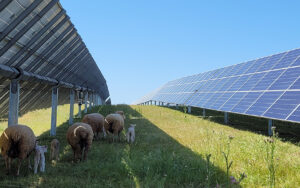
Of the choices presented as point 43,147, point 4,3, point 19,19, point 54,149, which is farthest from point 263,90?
point 4,3

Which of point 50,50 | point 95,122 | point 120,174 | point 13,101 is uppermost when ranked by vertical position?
point 50,50

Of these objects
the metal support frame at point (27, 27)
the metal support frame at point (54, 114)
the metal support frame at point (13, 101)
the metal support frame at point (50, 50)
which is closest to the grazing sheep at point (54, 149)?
the metal support frame at point (13, 101)

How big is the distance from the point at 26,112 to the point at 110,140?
13.2m

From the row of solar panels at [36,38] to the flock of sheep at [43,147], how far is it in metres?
2.60

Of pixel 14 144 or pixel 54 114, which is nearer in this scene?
pixel 14 144

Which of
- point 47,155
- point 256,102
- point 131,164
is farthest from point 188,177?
point 256,102

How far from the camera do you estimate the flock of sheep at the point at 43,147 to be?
24.0ft

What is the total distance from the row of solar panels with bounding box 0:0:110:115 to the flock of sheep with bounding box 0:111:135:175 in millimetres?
2595

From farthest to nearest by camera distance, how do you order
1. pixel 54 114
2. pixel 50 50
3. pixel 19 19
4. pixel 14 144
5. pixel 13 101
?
pixel 54 114 → pixel 50 50 → pixel 13 101 → pixel 19 19 → pixel 14 144

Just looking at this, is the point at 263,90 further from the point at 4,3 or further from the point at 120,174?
the point at 4,3

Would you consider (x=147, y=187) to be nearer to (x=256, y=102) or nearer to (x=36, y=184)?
(x=36, y=184)

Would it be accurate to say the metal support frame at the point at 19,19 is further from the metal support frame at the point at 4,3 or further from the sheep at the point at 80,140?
the sheep at the point at 80,140

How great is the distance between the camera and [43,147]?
7777 millimetres

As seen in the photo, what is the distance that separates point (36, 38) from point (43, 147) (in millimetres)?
4088
